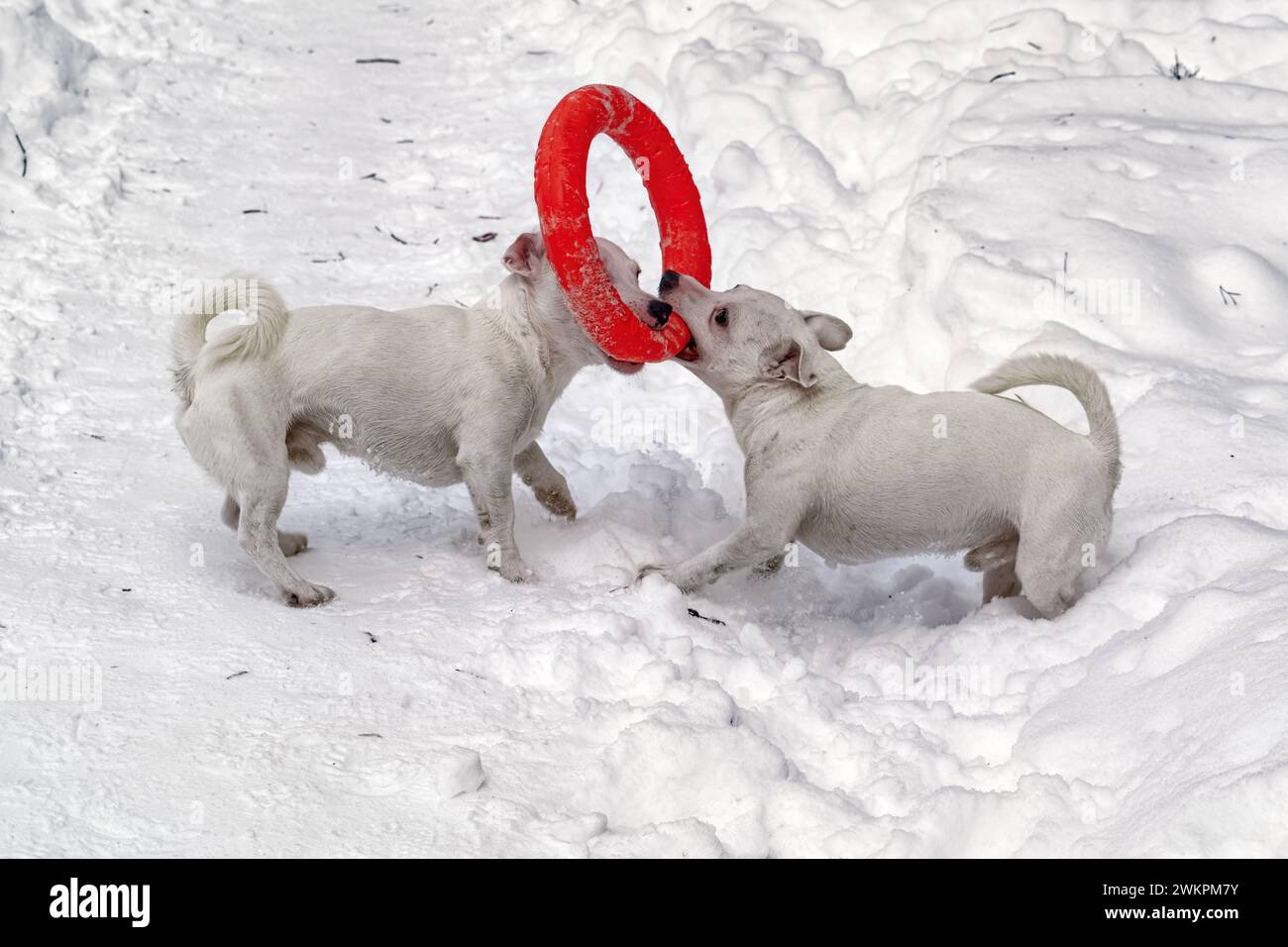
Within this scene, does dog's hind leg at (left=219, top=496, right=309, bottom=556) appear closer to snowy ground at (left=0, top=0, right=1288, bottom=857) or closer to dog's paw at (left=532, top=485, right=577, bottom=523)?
snowy ground at (left=0, top=0, right=1288, bottom=857)

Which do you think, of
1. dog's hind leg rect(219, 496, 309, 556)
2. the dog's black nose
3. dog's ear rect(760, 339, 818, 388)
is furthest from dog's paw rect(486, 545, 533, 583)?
dog's ear rect(760, 339, 818, 388)

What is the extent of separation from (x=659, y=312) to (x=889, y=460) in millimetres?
923

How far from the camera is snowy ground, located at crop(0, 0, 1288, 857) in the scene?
319 cm

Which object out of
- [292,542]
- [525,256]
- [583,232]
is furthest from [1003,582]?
[292,542]

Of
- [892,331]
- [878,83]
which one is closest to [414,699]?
[892,331]

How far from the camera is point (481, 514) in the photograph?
473 cm

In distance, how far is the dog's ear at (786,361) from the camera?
15.5 ft

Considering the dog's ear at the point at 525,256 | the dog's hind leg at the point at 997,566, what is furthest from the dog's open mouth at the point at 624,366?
the dog's hind leg at the point at 997,566

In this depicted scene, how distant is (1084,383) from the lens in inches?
177

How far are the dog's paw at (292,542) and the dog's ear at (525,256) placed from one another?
121 centimetres

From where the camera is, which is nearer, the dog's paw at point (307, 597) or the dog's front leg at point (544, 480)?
the dog's paw at point (307, 597)

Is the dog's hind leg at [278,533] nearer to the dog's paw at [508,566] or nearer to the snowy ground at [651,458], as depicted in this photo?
the snowy ground at [651,458]

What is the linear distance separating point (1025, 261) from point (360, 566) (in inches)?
129
